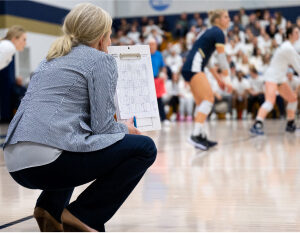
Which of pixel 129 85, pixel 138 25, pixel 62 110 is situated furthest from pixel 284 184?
pixel 138 25

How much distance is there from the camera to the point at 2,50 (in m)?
6.04

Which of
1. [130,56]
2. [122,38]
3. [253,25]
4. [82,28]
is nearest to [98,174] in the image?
[82,28]

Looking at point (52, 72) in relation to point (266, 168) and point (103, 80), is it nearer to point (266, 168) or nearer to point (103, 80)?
point (103, 80)

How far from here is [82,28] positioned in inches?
93.2

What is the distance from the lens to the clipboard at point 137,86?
2830 mm

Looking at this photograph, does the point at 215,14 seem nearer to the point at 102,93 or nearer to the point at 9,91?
the point at 102,93

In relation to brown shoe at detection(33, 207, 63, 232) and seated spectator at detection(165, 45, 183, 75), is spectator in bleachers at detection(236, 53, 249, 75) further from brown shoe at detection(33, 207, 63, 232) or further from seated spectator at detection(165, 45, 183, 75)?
brown shoe at detection(33, 207, 63, 232)

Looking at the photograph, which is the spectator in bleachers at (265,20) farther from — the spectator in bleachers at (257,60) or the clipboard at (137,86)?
the clipboard at (137,86)

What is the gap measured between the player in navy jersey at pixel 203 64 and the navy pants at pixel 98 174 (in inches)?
169

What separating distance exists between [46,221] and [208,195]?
1.38 metres

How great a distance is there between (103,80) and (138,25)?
16.9 meters

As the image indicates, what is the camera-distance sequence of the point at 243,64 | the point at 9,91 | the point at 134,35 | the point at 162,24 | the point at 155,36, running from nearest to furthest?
1. the point at 243,64
2. the point at 9,91
3. the point at 155,36
4. the point at 134,35
5. the point at 162,24

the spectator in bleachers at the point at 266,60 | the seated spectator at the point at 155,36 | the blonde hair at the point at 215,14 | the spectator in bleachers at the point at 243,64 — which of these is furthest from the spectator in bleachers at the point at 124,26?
the blonde hair at the point at 215,14

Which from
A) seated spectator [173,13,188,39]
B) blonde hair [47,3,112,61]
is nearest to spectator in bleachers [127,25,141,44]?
seated spectator [173,13,188,39]
